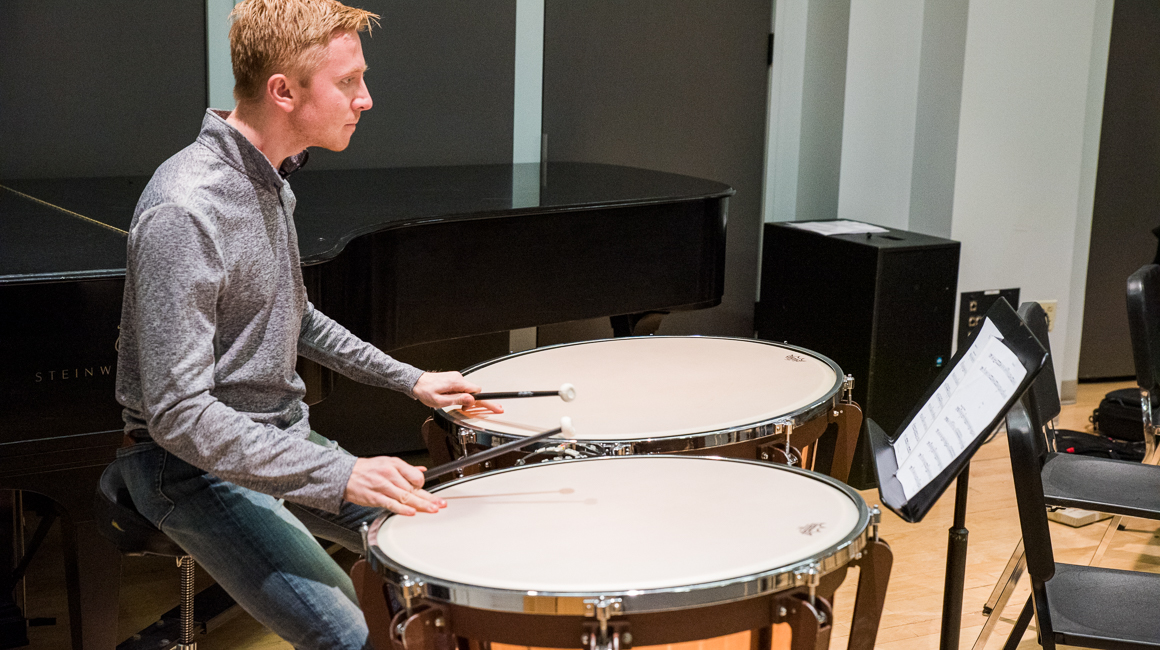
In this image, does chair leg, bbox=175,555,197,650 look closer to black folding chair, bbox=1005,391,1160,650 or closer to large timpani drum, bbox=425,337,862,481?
large timpani drum, bbox=425,337,862,481

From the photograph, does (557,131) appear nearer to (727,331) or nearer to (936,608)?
(727,331)

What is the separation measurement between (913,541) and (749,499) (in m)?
1.65

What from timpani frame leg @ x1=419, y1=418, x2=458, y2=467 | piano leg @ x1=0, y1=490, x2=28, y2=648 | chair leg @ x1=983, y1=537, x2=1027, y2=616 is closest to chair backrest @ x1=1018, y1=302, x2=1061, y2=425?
chair leg @ x1=983, y1=537, x2=1027, y2=616

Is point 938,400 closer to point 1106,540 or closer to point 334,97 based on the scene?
point 334,97

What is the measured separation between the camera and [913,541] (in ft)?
9.18

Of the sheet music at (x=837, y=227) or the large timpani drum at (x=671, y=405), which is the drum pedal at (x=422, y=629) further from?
the sheet music at (x=837, y=227)

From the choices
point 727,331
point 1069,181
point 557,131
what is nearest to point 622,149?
point 557,131

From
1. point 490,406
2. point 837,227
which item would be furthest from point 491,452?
point 837,227

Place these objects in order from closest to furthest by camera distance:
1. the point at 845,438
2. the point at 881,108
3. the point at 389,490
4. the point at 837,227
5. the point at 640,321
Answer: the point at 389,490 → the point at 845,438 → the point at 640,321 → the point at 837,227 → the point at 881,108

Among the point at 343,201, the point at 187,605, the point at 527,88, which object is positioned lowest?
the point at 187,605

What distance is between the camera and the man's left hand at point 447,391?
64.2 inches

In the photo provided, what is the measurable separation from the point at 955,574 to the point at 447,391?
802mm

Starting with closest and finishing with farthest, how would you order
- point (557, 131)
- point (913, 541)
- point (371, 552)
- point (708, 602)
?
point (708, 602), point (371, 552), point (913, 541), point (557, 131)

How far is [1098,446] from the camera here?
3.37 metres
